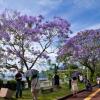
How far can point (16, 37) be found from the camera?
3591 cm

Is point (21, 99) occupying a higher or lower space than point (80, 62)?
lower

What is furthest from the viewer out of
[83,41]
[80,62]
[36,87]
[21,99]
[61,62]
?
[80,62]

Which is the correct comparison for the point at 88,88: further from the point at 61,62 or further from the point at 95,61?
the point at 95,61

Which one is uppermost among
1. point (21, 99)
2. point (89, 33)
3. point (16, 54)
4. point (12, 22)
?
point (89, 33)

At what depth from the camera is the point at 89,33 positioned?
61531 mm

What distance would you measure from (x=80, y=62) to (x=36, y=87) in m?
46.5

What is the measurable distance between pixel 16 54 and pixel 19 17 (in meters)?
3.85

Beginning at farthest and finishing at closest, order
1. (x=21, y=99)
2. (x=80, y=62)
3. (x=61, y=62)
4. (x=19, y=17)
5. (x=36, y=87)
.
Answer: (x=80, y=62)
(x=61, y=62)
(x=19, y=17)
(x=21, y=99)
(x=36, y=87)

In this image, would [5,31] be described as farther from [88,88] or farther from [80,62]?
[80,62]

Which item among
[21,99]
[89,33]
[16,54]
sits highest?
[89,33]

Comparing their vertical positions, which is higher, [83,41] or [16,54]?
[83,41]

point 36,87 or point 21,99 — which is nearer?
point 36,87

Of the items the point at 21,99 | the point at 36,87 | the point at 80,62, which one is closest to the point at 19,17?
the point at 21,99

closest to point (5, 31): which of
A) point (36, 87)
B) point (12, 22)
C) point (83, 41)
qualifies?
point (12, 22)
